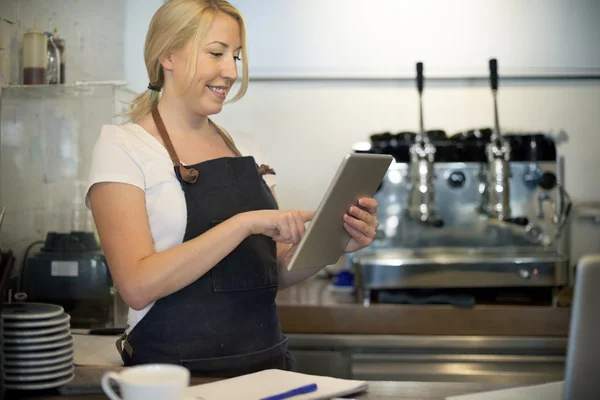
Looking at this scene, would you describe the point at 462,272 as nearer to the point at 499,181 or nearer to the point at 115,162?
the point at 499,181

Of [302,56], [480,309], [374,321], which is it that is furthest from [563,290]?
[302,56]

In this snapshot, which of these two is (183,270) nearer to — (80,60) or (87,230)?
(87,230)

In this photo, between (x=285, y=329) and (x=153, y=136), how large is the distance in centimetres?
138

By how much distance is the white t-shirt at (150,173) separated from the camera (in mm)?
1476

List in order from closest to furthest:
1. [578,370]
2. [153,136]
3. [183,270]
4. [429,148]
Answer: [578,370] → [183,270] → [153,136] → [429,148]

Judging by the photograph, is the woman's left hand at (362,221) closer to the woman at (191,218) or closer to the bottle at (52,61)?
the woman at (191,218)

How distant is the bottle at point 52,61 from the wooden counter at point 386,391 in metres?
1.30

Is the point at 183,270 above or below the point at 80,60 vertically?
below

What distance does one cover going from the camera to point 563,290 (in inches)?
113

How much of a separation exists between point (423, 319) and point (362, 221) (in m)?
1.38

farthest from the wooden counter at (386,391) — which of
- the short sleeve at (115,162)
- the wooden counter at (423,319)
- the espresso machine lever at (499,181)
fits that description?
the espresso machine lever at (499,181)

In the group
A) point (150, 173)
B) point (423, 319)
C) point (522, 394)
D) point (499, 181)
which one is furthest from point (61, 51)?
point (522, 394)

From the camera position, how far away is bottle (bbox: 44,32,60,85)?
2363 mm

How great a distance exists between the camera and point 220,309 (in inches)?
60.6
